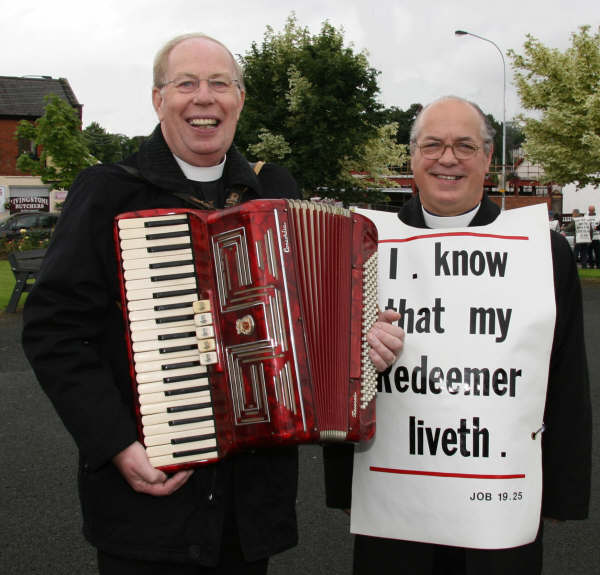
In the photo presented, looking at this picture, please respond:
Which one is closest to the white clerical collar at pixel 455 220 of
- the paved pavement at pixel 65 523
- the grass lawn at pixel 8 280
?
the paved pavement at pixel 65 523

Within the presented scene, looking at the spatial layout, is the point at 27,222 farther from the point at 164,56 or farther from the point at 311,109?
the point at 164,56

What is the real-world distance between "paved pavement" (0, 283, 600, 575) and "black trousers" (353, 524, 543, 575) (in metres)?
1.14

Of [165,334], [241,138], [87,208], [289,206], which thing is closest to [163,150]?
[87,208]

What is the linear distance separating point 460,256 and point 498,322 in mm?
267

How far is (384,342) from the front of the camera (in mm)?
2072

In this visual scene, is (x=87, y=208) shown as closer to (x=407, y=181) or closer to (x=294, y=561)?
(x=294, y=561)

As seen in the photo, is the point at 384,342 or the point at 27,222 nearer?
the point at 384,342

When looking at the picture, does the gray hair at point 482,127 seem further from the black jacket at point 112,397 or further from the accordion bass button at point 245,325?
the accordion bass button at point 245,325

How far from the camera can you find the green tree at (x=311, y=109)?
86.6ft

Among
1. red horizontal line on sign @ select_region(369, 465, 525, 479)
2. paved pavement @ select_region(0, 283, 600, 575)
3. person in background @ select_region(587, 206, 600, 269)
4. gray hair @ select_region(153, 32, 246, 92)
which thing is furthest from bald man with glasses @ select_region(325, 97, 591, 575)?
person in background @ select_region(587, 206, 600, 269)

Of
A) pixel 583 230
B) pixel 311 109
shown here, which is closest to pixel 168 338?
pixel 583 230

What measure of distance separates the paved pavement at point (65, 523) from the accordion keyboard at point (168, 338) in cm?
183

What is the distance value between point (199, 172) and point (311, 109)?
2498 cm

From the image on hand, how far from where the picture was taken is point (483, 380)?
2141 millimetres
